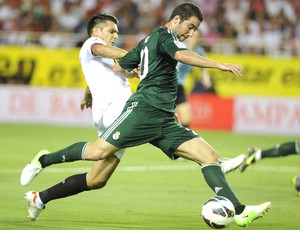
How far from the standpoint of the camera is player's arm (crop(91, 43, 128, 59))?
869 cm

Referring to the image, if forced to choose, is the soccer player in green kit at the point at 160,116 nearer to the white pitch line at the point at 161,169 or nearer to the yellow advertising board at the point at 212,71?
the white pitch line at the point at 161,169

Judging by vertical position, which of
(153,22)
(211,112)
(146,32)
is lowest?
(211,112)

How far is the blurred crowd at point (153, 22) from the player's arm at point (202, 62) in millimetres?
16437

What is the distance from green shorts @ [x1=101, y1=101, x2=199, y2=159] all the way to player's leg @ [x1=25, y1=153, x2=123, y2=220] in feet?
1.89

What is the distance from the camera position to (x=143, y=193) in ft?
37.1

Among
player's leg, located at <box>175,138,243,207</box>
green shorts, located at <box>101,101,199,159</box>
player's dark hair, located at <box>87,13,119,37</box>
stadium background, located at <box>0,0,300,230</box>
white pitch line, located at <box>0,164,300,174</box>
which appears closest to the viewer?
player's leg, located at <box>175,138,243,207</box>

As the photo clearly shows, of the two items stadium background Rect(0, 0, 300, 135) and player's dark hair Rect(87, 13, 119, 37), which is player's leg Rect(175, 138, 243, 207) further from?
stadium background Rect(0, 0, 300, 135)

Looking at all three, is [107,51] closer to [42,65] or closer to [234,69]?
[234,69]

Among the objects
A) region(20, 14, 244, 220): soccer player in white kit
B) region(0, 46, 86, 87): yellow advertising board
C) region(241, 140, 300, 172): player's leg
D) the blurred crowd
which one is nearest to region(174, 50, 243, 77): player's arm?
region(20, 14, 244, 220): soccer player in white kit

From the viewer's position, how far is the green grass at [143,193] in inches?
348

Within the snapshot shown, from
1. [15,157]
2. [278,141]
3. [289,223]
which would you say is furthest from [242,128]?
[289,223]

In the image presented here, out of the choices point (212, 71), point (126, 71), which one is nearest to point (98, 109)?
point (126, 71)

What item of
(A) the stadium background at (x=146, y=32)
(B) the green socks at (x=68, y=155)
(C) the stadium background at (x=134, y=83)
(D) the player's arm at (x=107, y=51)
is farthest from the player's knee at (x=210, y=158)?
(A) the stadium background at (x=146, y=32)

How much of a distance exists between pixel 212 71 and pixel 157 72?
16.1 m
